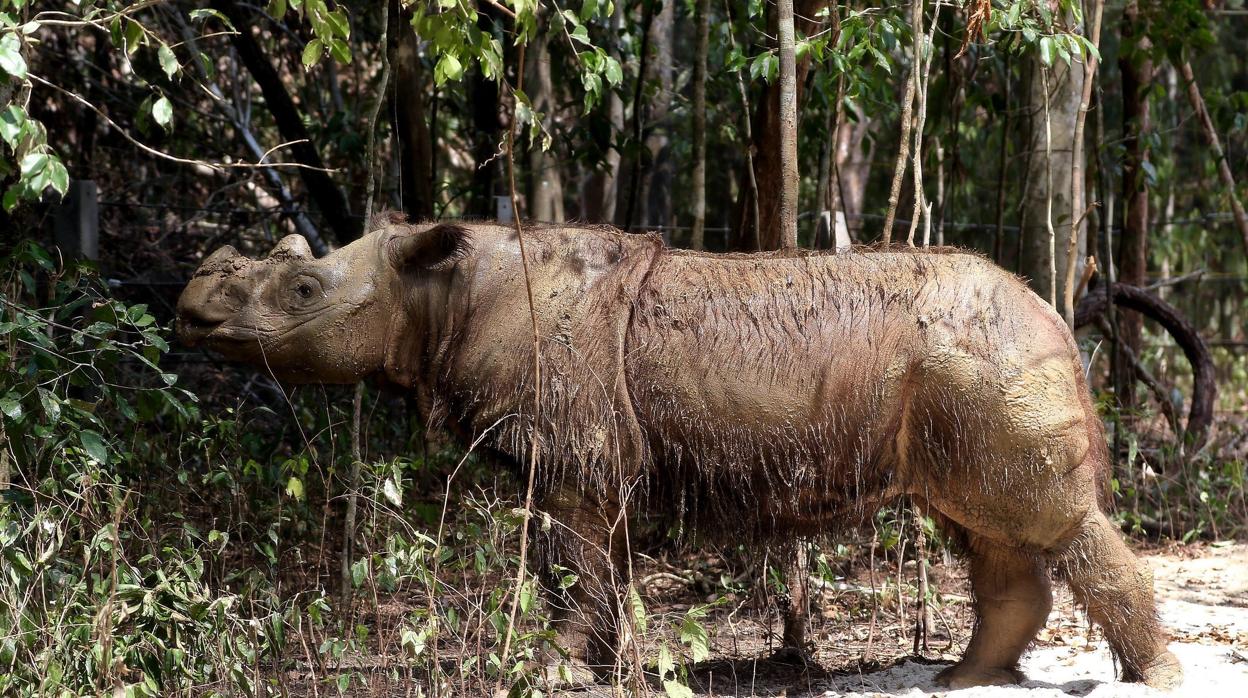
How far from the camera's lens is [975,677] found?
483 centimetres

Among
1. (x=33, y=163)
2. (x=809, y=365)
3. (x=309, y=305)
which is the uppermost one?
(x=33, y=163)

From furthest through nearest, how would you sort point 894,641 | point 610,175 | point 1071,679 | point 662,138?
point 662,138 < point 610,175 < point 894,641 < point 1071,679

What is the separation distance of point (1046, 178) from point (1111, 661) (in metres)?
3.28

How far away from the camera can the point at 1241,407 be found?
1274 cm

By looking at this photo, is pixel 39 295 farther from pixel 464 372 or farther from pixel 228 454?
pixel 464 372

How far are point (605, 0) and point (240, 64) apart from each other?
178 inches

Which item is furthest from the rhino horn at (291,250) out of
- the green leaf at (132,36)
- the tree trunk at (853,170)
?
the tree trunk at (853,170)

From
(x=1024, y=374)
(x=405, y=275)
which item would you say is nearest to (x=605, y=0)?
(x=405, y=275)

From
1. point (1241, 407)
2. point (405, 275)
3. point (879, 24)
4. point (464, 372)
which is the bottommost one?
point (1241, 407)

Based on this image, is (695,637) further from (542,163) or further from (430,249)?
(542,163)

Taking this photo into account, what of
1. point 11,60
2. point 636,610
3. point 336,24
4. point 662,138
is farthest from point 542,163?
point 662,138

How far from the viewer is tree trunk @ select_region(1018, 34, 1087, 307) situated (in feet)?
25.0

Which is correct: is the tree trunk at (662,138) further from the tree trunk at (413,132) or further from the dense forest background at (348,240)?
the tree trunk at (413,132)

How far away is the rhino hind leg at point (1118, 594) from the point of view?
15.0 ft
